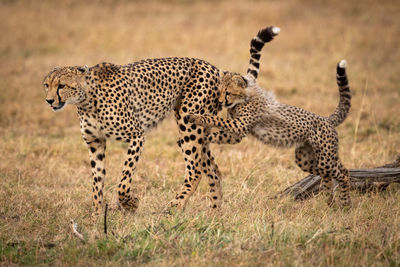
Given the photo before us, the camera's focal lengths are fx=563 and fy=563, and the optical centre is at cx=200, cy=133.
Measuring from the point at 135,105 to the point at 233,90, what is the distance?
77 cm

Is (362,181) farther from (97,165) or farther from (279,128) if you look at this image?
(97,165)

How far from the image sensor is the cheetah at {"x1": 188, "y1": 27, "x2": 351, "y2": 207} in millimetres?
4418

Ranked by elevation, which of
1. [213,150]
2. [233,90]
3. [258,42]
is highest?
[258,42]

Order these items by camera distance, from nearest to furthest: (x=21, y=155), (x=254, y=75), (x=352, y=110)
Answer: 1. (x=254, y=75)
2. (x=21, y=155)
3. (x=352, y=110)

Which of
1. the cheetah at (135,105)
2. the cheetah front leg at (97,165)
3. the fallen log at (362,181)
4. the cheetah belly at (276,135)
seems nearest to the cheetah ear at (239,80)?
the cheetah at (135,105)

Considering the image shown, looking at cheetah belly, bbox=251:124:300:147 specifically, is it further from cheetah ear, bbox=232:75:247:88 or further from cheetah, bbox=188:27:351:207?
cheetah ear, bbox=232:75:247:88

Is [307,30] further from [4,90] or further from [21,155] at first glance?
[21,155]

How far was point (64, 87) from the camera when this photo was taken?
3982mm

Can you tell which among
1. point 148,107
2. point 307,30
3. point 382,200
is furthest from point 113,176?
point 307,30

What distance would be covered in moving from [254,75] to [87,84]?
4.69 ft

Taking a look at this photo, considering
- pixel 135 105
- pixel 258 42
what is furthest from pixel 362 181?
pixel 135 105

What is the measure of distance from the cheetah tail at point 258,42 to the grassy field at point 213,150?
93 cm

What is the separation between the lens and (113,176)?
5.32m

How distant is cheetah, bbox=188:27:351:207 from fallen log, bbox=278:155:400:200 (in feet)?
0.52
